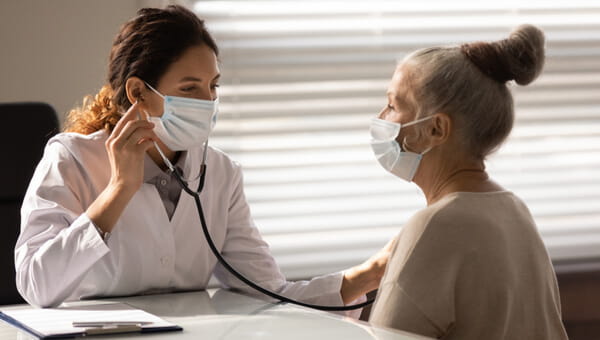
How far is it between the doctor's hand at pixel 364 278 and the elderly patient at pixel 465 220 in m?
0.37

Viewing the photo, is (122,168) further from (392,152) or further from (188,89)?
(392,152)

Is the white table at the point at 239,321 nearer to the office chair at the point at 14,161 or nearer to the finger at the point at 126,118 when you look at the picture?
the finger at the point at 126,118

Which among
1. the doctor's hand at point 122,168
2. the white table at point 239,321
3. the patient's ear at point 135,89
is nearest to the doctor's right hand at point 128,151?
the doctor's hand at point 122,168

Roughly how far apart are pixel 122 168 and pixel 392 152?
23.3 inches

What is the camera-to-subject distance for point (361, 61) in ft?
10.1

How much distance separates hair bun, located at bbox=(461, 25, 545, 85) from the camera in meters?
1.58

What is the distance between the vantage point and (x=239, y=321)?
5.17 ft

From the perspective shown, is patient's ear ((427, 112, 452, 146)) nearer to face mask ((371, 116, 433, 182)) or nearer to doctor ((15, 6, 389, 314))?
face mask ((371, 116, 433, 182))

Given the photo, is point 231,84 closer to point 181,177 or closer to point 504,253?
point 181,177

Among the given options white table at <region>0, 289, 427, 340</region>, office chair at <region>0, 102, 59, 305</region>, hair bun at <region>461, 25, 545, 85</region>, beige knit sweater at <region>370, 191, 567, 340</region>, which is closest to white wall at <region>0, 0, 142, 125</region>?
office chair at <region>0, 102, 59, 305</region>

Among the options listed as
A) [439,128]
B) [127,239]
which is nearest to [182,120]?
[127,239]

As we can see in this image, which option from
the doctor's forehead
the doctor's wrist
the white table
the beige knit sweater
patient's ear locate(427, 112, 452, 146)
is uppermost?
the doctor's forehead

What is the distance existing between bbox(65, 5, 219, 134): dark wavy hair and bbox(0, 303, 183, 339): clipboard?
0.52 metres

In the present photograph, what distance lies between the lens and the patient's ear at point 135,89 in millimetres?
1953
